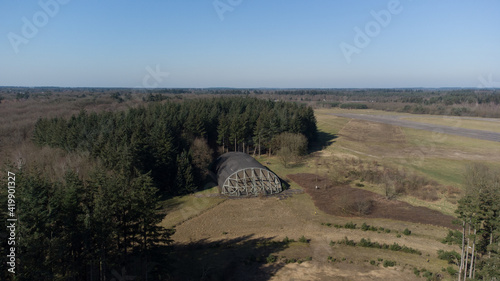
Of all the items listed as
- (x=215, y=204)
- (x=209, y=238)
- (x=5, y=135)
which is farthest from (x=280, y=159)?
(x=5, y=135)

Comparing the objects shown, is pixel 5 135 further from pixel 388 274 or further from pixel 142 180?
pixel 388 274

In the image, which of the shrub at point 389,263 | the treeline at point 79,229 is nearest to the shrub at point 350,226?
the shrub at point 389,263

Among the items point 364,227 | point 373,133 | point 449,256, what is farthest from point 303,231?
point 373,133

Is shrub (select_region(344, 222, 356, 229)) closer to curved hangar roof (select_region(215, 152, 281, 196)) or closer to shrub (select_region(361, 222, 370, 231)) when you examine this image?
shrub (select_region(361, 222, 370, 231))

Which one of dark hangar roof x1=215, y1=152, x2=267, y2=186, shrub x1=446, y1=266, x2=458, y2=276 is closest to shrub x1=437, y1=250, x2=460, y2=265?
shrub x1=446, y1=266, x2=458, y2=276

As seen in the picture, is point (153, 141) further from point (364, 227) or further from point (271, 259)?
point (364, 227)

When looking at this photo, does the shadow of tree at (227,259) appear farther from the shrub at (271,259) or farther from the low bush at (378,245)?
the low bush at (378,245)
